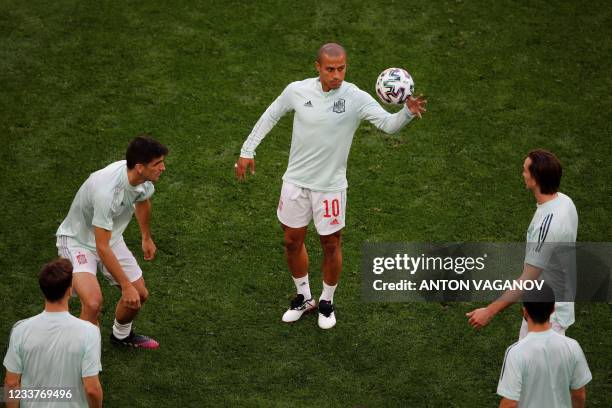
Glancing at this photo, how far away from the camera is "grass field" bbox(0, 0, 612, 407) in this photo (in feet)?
26.0

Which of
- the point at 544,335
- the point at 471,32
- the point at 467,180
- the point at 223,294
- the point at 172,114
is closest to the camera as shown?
the point at 544,335

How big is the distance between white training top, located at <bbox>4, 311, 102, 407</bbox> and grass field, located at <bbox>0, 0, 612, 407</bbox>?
1.79 m

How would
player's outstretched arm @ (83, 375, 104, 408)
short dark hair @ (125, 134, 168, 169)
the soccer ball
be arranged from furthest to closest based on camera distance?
the soccer ball → short dark hair @ (125, 134, 168, 169) → player's outstretched arm @ (83, 375, 104, 408)

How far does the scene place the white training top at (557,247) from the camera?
6.46 metres

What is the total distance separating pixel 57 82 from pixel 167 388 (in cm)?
529

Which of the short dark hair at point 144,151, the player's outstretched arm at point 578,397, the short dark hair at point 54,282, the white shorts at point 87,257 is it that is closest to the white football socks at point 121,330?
the white shorts at point 87,257

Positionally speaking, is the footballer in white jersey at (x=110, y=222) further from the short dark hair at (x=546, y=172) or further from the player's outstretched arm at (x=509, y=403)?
the player's outstretched arm at (x=509, y=403)

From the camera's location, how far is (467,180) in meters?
10.1

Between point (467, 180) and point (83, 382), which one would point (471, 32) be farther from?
point (83, 382)

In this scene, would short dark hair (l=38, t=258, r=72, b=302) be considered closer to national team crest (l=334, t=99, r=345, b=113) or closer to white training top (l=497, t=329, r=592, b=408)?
white training top (l=497, t=329, r=592, b=408)

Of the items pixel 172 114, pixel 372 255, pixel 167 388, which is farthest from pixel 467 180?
pixel 167 388

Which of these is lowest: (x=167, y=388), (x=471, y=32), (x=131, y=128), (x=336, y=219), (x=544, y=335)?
(x=167, y=388)

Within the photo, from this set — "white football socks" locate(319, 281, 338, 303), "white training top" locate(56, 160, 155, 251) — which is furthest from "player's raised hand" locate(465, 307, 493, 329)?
"white training top" locate(56, 160, 155, 251)

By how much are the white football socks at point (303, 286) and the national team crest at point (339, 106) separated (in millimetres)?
1673
